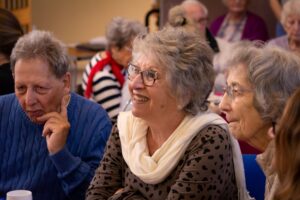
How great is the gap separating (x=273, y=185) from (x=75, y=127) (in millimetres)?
918

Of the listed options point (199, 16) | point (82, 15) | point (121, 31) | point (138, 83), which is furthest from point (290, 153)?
point (82, 15)

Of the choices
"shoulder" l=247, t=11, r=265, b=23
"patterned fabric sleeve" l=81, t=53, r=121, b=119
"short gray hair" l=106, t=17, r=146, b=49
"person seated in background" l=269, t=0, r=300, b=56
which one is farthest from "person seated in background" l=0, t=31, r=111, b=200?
"shoulder" l=247, t=11, r=265, b=23

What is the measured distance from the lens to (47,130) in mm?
2508

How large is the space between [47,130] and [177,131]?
57 cm

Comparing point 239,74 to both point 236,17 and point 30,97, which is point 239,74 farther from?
point 236,17

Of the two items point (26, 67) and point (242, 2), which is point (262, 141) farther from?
Answer: point (242, 2)

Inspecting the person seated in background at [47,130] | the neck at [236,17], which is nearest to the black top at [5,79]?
the person seated in background at [47,130]

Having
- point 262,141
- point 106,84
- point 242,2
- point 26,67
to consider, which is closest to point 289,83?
point 262,141

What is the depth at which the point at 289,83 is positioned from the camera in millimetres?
2125

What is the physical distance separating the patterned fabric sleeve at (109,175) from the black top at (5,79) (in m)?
1.12

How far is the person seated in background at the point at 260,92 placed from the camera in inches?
83.7

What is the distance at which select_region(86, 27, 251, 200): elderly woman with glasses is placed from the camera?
2135 millimetres

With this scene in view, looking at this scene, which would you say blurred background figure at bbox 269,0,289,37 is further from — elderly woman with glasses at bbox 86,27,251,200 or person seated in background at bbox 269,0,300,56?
elderly woman with glasses at bbox 86,27,251,200

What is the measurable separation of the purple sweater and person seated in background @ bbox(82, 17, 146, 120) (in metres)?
1.28
